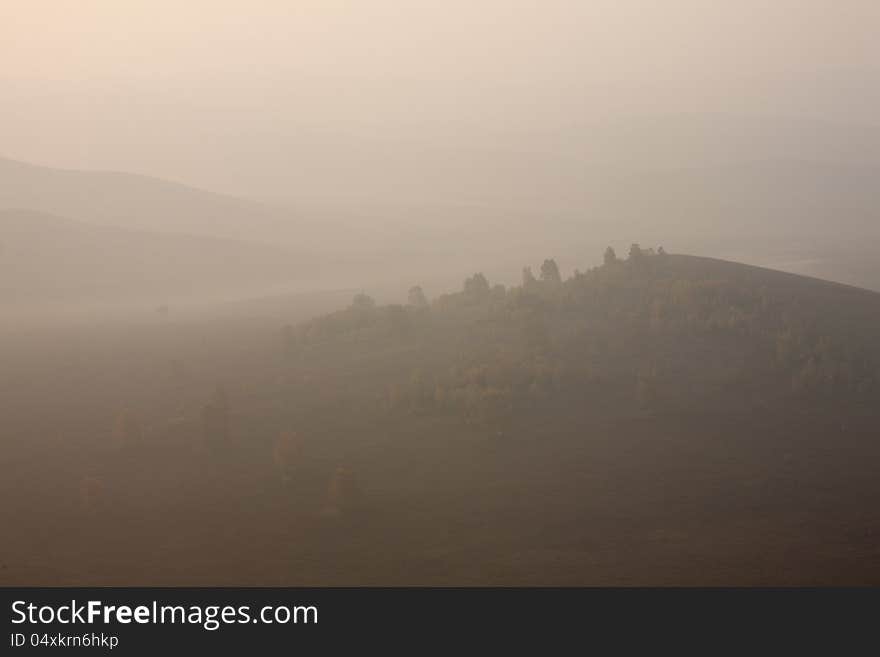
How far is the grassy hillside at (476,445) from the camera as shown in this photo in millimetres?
15914

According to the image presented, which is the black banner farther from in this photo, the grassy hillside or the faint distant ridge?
the faint distant ridge

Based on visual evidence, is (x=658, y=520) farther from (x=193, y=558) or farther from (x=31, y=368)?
(x=31, y=368)

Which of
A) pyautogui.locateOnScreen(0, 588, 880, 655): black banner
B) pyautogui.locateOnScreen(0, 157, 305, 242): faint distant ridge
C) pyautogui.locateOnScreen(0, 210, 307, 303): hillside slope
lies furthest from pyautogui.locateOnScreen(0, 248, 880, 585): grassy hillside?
pyautogui.locateOnScreen(0, 157, 305, 242): faint distant ridge

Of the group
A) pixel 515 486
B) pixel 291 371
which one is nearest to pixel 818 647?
pixel 515 486

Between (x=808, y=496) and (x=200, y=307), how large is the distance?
45943 mm

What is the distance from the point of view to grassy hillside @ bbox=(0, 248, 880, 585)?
1591cm

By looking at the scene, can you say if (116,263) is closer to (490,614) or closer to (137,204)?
(137,204)

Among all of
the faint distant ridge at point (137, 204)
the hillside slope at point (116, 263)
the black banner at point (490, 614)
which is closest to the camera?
the black banner at point (490, 614)

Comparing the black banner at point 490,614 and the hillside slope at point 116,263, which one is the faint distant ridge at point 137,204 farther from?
the black banner at point 490,614

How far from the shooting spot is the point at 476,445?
22859 mm

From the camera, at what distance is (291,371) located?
31.1 m

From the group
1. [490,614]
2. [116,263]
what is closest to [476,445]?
[490,614]

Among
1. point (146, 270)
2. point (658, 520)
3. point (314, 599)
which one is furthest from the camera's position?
point (146, 270)

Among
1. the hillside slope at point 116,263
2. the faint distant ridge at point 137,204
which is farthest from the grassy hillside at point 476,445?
the faint distant ridge at point 137,204
